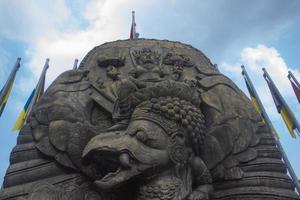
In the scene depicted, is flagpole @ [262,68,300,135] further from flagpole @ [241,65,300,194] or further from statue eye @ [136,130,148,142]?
statue eye @ [136,130,148,142]

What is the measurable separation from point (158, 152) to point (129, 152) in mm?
335

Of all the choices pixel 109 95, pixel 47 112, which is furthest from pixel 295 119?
pixel 47 112

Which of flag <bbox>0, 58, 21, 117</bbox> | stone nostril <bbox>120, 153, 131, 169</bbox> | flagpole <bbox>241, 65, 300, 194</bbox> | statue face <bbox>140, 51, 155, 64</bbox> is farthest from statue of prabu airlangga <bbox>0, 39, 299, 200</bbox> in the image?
Answer: flag <bbox>0, 58, 21, 117</bbox>

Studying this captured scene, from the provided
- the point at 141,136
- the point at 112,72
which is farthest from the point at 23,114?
the point at 141,136

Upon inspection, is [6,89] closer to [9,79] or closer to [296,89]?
[9,79]

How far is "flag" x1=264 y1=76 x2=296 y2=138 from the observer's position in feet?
33.1

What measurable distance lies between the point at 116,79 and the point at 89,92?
1.97ft

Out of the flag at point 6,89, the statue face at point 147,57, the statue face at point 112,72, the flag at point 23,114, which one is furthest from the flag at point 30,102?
the statue face at point 147,57

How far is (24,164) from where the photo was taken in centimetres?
435

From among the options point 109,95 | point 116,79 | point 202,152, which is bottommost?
point 202,152

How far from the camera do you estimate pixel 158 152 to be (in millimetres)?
3771

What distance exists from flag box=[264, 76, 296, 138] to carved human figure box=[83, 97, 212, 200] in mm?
6829

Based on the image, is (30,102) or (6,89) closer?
(6,89)

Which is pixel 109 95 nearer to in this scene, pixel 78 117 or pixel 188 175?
pixel 78 117
